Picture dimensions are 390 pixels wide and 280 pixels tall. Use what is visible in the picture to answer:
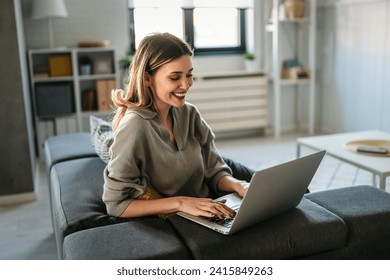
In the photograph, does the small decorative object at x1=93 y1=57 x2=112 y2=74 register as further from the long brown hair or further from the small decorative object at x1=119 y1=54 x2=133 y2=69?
the long brown hair

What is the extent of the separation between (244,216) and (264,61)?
11.9ft

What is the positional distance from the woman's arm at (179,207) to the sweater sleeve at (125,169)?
3 cm

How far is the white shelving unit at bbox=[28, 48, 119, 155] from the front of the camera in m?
3.79

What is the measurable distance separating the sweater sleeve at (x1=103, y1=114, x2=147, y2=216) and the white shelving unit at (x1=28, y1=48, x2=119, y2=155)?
2.63 metres

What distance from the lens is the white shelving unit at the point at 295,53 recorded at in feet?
14.1

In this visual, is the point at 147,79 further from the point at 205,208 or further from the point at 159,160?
the point at 205,208

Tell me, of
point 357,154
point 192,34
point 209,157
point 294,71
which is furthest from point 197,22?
point 209,157

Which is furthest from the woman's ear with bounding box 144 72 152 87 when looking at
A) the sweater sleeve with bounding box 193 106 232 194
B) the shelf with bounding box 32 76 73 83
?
the shelf with bounding box 32 76 73 83

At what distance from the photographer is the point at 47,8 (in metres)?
3.60

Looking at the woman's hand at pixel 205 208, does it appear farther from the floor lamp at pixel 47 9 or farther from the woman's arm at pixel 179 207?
the floor lamp at pixel 47 9

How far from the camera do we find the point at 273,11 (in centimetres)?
431

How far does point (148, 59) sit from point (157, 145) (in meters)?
0.26

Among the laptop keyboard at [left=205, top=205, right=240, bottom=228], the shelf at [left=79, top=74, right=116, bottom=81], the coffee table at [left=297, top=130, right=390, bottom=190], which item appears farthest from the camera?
the shelf at [left=79, top=74, right=116, bottom=81]

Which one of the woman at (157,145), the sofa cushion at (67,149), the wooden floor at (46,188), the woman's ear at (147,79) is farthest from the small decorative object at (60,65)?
the woman's ear at (147,79)
